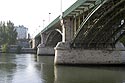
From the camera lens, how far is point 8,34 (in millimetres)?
111188

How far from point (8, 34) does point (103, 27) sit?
79.1 metres

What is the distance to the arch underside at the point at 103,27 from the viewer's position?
3022 centimetres

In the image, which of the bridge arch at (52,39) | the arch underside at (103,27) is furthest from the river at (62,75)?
the bridge arch at (52,39)

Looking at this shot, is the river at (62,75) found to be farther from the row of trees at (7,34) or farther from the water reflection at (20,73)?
the row of trees at (7,34)

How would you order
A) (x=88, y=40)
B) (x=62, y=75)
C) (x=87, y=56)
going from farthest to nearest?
(x=88, y=40)
(x=87, y=56)
(x=62, y=75)

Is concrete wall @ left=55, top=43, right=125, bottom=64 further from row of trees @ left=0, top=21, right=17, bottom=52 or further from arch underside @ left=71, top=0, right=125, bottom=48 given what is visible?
row of trees @ left=0, top=21, right=17, bottom=52

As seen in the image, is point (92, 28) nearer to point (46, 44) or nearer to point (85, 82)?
point (85, 82)

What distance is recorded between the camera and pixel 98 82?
25.1 m

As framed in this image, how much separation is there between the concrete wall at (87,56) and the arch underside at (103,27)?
1.19 meters

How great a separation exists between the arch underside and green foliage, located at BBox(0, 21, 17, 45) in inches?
2824

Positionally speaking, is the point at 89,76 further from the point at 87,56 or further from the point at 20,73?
the point at 87,56

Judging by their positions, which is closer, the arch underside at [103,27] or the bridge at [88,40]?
the arch underside at [103,27]

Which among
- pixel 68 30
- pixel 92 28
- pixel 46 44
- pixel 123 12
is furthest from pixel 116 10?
pixel 46 44

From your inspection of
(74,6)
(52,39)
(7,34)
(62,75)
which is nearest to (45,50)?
(52,39)
